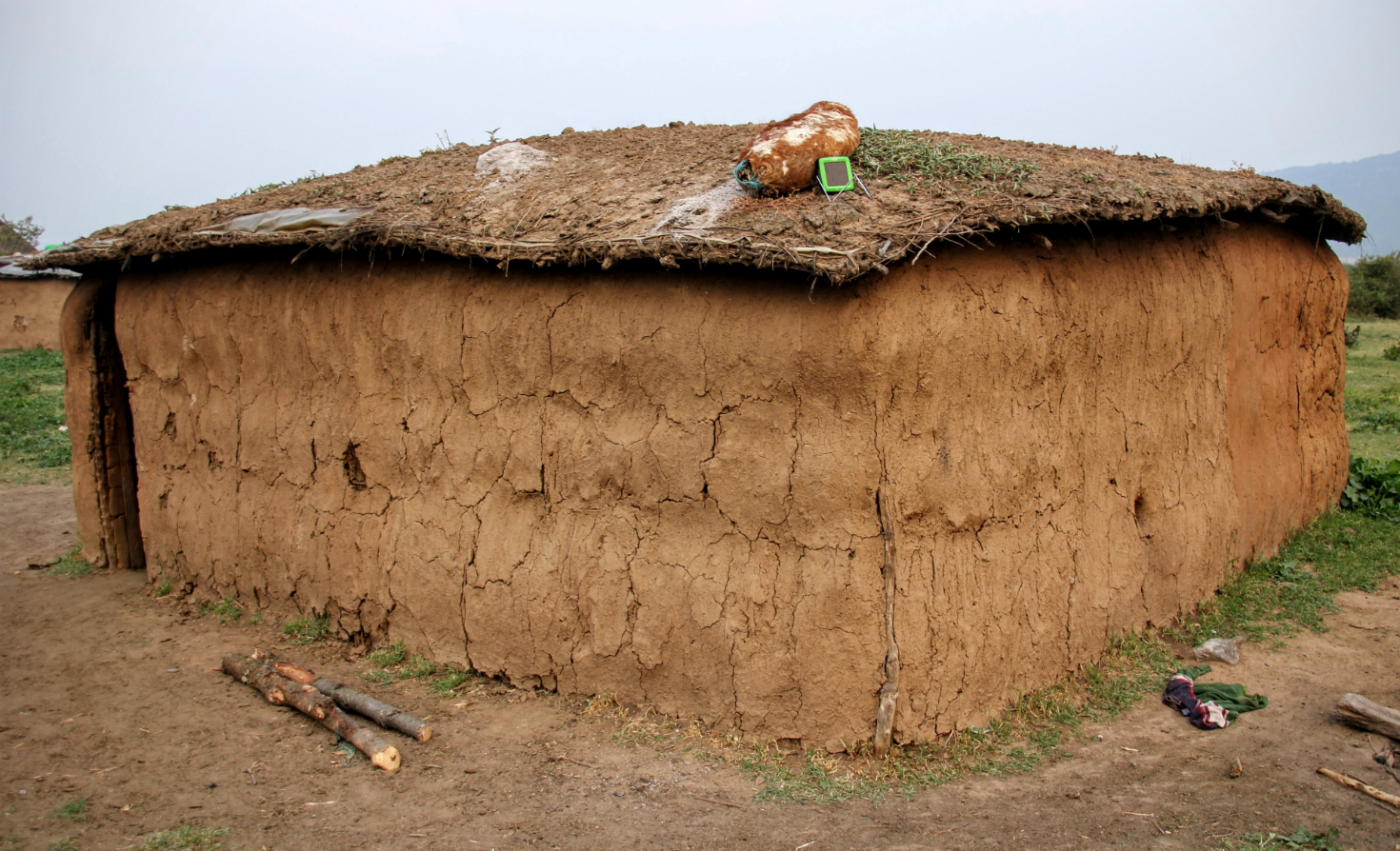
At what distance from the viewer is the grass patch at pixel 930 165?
4535mm

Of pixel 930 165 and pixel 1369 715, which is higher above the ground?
pixel 930 165

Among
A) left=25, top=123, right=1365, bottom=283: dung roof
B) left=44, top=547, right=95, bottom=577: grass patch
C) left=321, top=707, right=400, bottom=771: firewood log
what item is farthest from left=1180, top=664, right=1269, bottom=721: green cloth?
left=44, top=547, right=95, bottom=577: grass patch

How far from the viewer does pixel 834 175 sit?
4.35m

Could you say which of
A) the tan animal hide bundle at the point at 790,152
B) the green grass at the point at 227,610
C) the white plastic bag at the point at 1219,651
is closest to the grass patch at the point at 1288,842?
the white plastic bag at the point at 1219,651

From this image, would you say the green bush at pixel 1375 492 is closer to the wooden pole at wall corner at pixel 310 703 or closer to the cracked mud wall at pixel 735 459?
the cracked mud wall at pixel 735 459

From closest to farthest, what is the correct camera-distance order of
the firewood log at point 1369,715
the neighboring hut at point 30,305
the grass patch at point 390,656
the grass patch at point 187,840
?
the grass patch at point 187,840 → the firewood log at point 1369,715 → the grass patch at point 390,656 → the neighboring hut at point 30,305

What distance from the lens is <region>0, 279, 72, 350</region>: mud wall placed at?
1770 cm

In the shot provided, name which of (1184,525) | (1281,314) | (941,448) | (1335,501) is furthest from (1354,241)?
(941,448)

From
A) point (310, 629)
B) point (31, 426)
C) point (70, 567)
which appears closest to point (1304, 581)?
point (310, 629)

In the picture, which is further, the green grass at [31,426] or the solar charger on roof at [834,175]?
the green grass at [31,426]

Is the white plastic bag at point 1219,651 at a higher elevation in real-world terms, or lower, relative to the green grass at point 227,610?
higher

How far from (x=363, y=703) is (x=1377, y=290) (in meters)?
30.1

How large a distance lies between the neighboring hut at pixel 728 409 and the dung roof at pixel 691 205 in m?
0.03

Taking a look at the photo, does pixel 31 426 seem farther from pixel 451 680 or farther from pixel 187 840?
pixel 187 840
